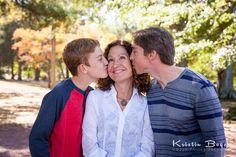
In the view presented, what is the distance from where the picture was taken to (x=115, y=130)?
8.32 feet

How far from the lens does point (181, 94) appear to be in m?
2.37

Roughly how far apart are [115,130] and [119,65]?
18.7 inches

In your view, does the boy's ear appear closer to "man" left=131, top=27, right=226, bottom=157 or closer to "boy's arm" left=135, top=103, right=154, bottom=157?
"man" left=131, top=27, right=226, bottom=157

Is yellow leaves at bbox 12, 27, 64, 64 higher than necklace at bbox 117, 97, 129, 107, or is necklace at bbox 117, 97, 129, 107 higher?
yellow leaves at bbox 12, 27, 64, 64

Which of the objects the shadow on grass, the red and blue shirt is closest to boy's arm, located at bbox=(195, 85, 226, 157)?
the red and blue shirt

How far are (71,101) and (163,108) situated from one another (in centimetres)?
65

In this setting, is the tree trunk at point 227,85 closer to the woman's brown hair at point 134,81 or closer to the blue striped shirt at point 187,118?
the woman's brown hair at point 134,81

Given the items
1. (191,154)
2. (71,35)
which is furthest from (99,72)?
(71,35)

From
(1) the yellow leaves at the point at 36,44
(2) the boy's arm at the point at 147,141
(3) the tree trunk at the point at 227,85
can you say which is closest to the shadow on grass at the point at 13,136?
(2) the boy's arm at the point at 147,141

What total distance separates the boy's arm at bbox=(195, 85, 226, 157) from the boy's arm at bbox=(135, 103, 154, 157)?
1.26ft

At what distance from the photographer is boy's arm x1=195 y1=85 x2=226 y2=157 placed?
89.6 inches

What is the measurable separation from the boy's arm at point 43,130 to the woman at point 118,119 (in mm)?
248

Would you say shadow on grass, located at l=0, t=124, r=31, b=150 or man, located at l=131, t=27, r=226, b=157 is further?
shadow on grass, located at l=0, t=124, r=31, b=150

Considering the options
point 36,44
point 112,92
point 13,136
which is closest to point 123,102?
point 112,92
